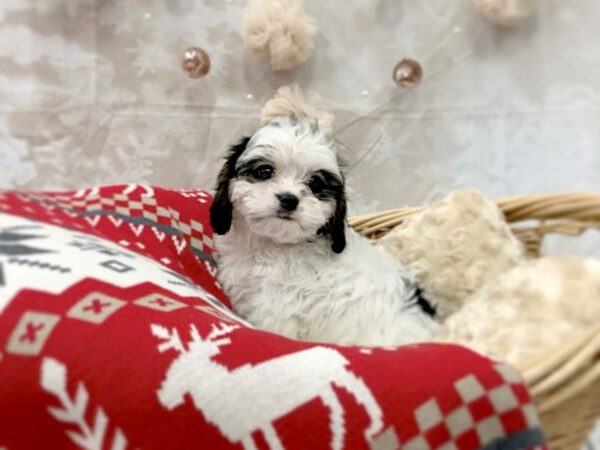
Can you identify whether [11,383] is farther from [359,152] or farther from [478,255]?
[359,152]

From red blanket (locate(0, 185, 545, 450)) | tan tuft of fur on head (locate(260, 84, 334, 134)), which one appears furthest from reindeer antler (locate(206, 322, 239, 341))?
tan tuft of fur on head (locate(260, 84, 334, 134))

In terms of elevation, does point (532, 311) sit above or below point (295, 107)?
below

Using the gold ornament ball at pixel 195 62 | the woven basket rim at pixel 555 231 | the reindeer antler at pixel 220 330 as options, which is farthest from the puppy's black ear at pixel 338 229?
the gold ornament ball at pixel 195 62

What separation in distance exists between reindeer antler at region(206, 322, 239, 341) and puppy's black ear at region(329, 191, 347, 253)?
72 centimetres

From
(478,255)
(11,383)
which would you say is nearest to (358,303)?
(478,255)

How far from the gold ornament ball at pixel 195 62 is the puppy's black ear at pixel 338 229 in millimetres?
1156

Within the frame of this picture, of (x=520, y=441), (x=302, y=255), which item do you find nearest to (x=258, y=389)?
(x=520, y=441)

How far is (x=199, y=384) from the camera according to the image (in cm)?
101

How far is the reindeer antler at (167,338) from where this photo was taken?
41.1 inches

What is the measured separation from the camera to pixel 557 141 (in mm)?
2600

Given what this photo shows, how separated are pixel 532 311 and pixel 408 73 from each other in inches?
64.0

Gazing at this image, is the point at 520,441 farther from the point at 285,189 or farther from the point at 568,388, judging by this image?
the point at 285,189

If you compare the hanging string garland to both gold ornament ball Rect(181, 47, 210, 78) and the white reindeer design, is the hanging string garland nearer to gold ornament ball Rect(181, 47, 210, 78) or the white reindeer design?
gold ornament ball Rect(181, 47, 210, 78)

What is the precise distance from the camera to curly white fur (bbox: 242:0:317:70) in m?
2.52
